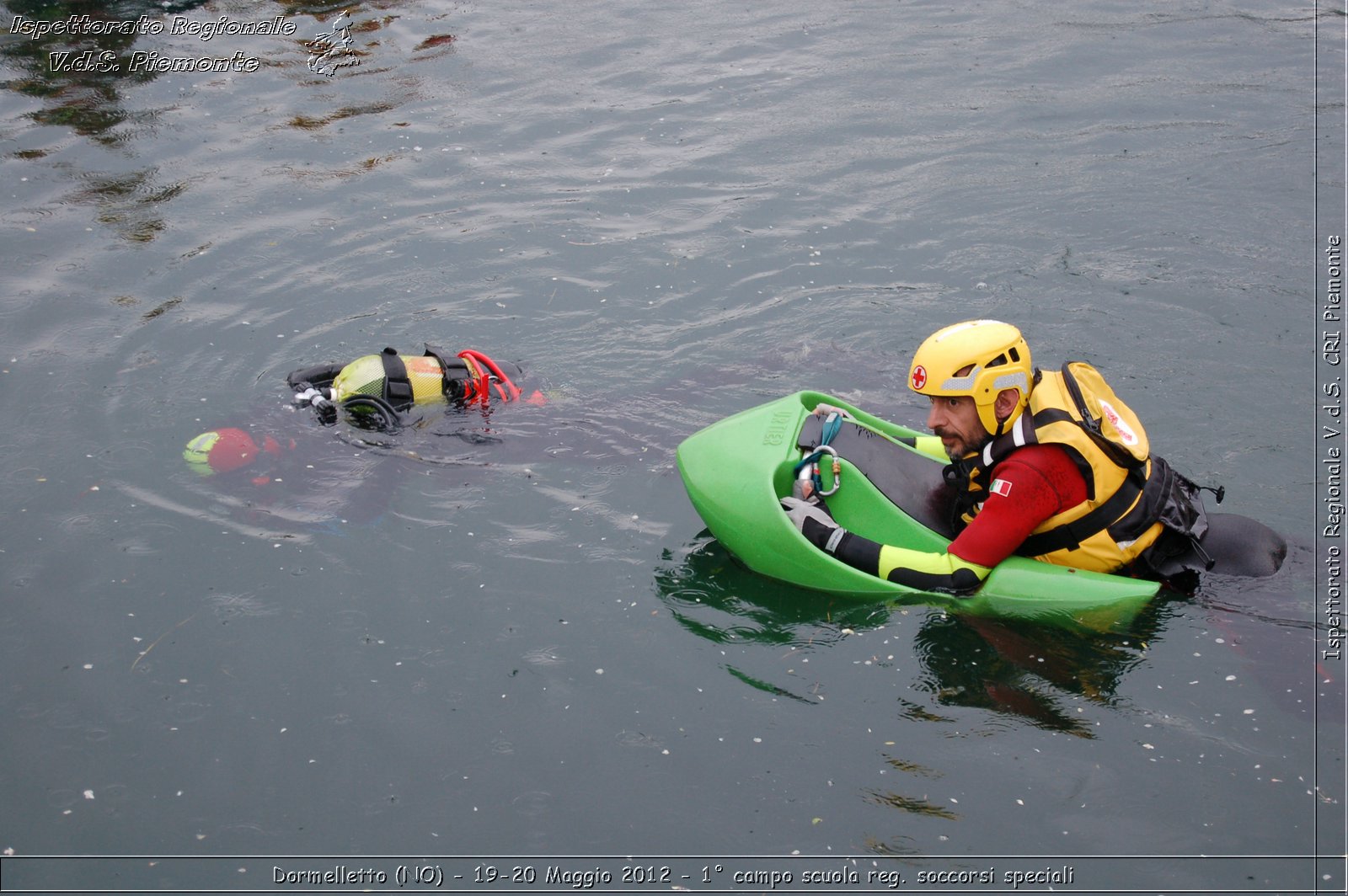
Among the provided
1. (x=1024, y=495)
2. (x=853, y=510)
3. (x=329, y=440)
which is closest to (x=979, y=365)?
(x=1024, y=495)

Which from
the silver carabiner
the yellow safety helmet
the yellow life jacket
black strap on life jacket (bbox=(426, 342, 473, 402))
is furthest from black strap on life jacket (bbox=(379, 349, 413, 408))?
the yellow life jacket

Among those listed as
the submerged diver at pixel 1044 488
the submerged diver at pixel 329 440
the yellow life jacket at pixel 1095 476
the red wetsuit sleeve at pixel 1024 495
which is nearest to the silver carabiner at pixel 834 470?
the submerged diver at pixel 1044 488

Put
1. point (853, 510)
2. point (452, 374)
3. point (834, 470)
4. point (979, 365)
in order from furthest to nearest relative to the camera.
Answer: point (452, 374), point (853, 510), point (834, 470), point (979, 365)

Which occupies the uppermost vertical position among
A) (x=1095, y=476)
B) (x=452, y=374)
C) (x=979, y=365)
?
(x=979, y=365)

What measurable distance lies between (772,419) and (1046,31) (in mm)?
9231

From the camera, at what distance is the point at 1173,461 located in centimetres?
655

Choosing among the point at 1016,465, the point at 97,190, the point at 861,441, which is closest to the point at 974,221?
the point at 861,441

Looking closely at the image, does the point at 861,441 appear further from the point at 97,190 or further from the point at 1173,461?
the point at 97,190

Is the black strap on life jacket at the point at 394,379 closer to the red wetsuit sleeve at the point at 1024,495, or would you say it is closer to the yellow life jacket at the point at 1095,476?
the yellow life jacket at the point at 1095,476

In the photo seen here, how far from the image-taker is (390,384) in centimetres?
656

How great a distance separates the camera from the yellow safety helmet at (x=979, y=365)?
5.15 metres

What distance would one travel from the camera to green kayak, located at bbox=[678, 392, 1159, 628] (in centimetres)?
534

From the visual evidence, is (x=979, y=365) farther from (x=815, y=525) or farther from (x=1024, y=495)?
(x=815, y=525)

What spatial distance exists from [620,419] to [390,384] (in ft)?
5.14
